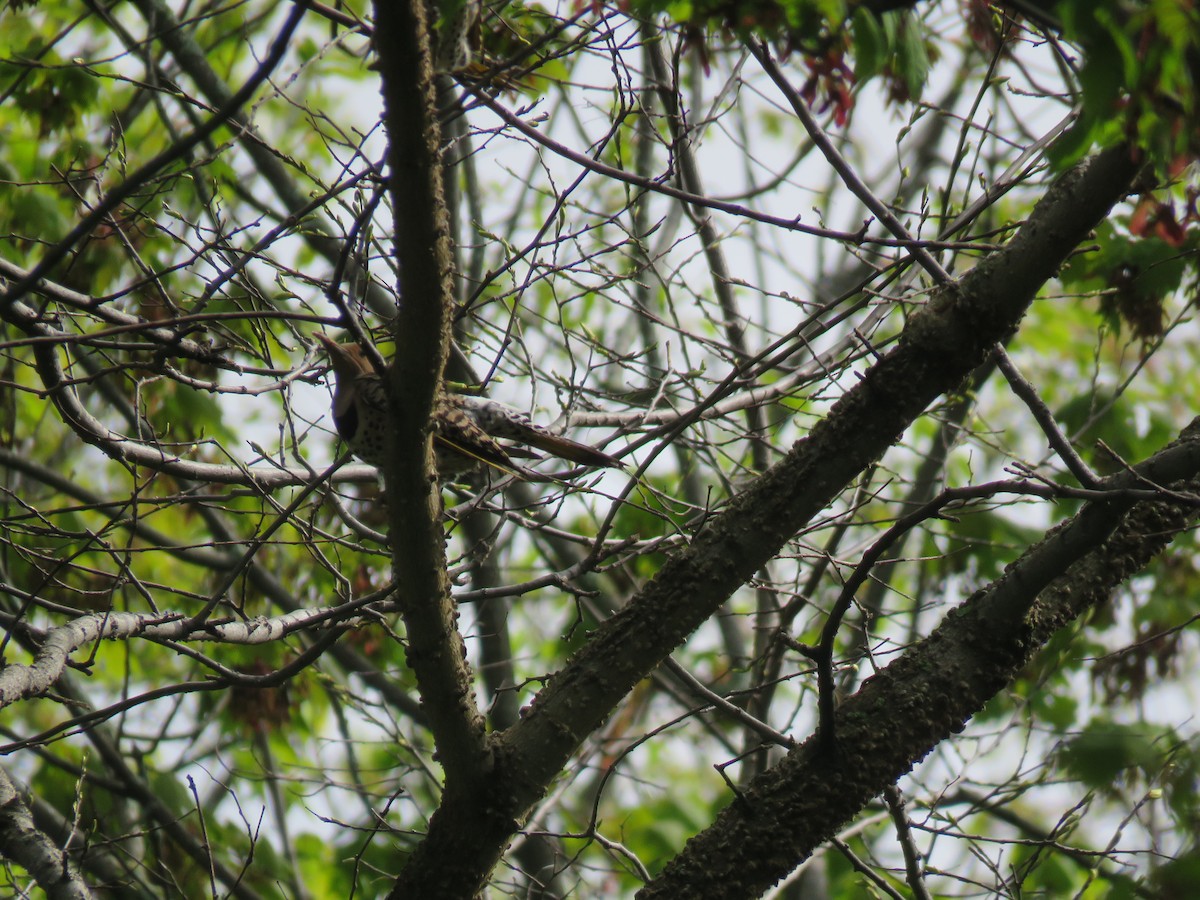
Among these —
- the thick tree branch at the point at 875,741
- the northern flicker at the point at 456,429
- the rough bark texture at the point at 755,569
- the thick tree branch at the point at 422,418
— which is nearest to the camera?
the thick tree branch at the point at 422,418

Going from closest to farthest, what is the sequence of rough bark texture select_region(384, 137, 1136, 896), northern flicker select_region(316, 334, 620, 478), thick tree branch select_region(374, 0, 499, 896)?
thick tree branch select_region(374, 0, 499, 896), rough bark texture select_region(384, 137, 1136, 896), northern flicker select_region(316, 334, 620, 478)

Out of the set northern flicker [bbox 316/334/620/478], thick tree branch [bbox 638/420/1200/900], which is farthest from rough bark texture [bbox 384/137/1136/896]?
northern flicker [bbox 316/334/620/478]

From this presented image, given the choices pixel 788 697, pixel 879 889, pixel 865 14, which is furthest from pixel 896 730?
pixel 788 697

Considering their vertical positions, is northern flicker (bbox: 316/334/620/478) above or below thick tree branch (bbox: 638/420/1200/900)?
above

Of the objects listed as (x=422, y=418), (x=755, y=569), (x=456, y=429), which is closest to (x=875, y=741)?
(x=755, y=569)

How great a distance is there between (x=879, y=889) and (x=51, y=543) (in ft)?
14.5

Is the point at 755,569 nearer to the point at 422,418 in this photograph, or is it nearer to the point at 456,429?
the point at 422,418

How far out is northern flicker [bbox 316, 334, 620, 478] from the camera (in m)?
4.14

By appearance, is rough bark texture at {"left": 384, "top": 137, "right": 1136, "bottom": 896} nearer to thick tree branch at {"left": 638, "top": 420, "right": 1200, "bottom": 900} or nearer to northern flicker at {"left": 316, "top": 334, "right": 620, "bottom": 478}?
thick tree branch at {"left": 638, "top": 420, "right": 1200, "bottom": 900}

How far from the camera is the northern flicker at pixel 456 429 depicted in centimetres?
414

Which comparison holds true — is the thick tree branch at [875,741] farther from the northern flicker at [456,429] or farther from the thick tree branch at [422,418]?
the northern flicker at [456,429]

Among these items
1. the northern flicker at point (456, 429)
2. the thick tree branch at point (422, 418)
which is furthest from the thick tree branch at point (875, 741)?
the northern flicker at point (456, 429)

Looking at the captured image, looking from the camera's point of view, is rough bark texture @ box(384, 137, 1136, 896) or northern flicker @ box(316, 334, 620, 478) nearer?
rough bark texture @ box(384, 137, 1136, 896)

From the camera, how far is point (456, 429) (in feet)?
13.6
